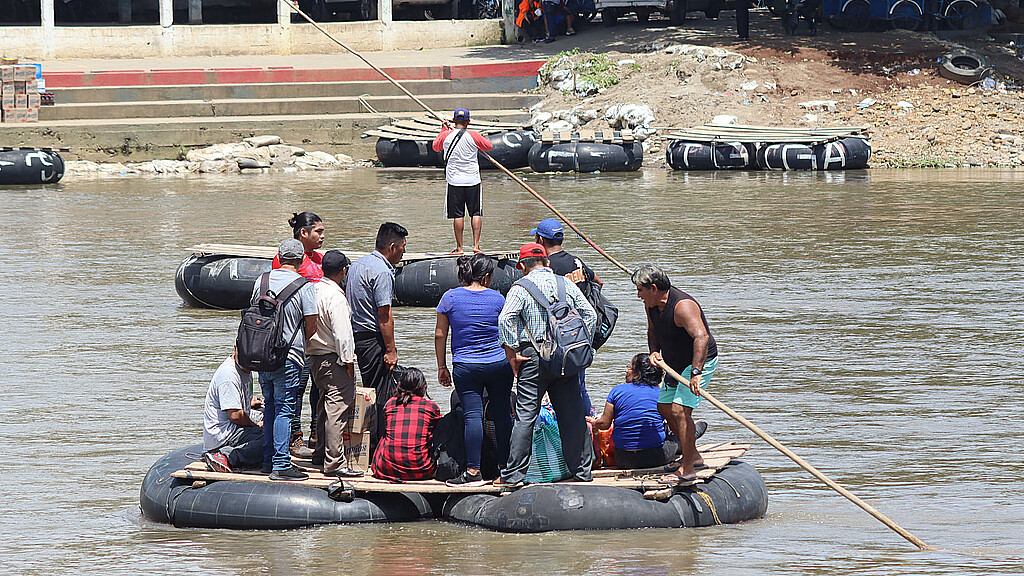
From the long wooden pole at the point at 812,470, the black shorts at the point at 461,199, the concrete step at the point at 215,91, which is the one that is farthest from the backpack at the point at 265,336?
the concrete step at the point at 215,91

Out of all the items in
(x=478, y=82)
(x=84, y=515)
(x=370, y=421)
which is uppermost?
(x=478, y=82)

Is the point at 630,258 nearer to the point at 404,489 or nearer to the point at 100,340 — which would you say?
the point at 100,340

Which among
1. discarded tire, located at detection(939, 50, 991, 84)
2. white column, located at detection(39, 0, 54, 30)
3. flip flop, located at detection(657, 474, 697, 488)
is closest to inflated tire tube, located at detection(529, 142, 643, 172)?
discarded tire, located at detection(939, 50, 991, 84)

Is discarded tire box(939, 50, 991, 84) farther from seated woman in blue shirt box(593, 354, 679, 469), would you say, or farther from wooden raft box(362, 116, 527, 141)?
seated woman in blue shirt box(593, 354, 679, 469)

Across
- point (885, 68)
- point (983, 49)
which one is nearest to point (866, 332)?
point (885, 68)

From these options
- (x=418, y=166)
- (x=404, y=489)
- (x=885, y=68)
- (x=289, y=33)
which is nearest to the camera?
(x=404, y=489)

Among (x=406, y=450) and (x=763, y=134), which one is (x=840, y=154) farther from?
(x=406, y=450)

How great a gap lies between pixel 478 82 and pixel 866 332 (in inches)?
918

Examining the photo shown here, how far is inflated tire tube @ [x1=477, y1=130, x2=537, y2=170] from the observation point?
3000cm

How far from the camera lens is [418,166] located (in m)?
31.6

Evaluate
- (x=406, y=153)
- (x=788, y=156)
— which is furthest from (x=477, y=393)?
(x=406, y=153)

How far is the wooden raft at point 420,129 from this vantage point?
30875 mm

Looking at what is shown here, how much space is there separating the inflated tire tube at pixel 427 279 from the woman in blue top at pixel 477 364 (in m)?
6.53

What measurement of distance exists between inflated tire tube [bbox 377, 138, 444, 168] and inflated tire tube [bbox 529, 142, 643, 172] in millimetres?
2846
